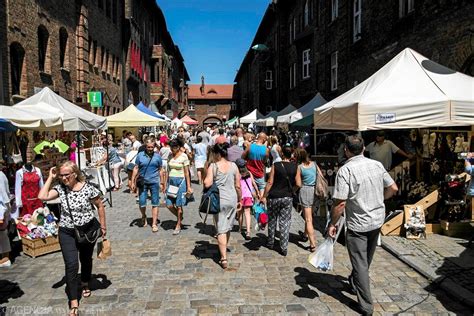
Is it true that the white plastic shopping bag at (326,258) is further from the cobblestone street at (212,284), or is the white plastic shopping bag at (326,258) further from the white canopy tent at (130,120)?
the white canopy tent at (130,120)

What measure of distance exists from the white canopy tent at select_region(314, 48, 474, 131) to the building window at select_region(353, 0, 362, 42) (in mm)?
8869

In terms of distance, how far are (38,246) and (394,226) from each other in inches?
238

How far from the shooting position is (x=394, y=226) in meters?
7.43

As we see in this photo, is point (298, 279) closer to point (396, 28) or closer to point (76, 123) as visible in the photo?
point (76, 123)

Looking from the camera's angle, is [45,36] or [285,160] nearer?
[285,160]

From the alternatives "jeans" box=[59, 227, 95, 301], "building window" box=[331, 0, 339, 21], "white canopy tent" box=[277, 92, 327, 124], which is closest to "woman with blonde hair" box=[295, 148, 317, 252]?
"jeans" box=[59, 227, 95, 301]

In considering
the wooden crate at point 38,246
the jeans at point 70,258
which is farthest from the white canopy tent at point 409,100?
the wooden crate at point 38,246

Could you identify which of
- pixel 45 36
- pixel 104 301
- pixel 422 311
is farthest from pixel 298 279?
pixel 45 36

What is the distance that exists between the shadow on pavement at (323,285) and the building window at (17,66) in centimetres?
1204

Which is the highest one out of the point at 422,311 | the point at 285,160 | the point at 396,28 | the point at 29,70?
the point at 396,28

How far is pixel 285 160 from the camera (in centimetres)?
663

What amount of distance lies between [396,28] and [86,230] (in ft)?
36.7

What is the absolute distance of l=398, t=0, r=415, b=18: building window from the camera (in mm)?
11781

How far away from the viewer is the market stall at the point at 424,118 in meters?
6.56
